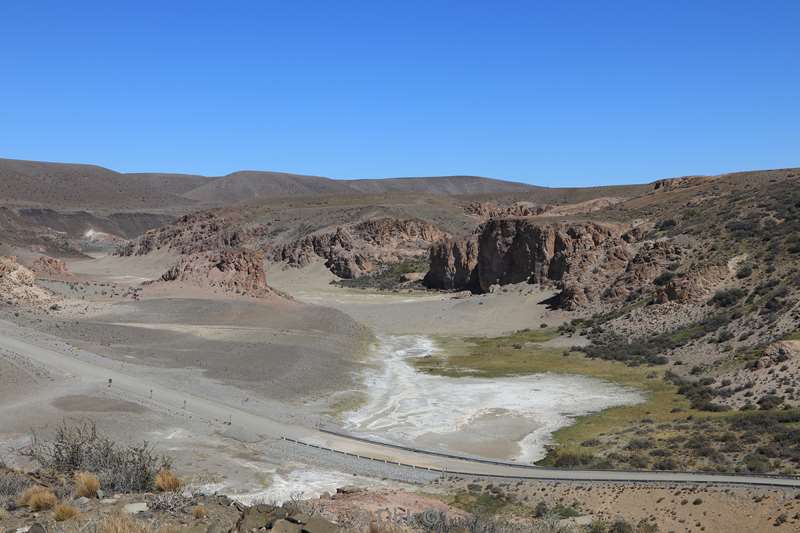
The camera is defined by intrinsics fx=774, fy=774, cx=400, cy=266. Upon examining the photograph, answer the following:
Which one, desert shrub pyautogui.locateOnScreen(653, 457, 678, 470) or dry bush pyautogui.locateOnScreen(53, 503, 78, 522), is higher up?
dry bush pyautogui.locateOnScreen(53, 503, 78, 522)

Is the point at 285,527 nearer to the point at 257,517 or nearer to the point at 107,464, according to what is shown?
the point at 257,517

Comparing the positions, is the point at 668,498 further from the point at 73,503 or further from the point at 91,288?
the point at 91,288

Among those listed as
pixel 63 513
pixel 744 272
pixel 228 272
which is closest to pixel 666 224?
pixel 744 272

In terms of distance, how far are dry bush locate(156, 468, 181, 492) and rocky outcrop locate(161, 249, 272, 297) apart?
133 ft

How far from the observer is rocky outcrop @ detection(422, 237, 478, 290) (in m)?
78.3

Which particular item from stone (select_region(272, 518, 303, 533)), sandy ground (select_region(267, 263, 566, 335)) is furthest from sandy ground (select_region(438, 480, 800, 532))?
sandy ground (select_region(267, 263, 566, 335))

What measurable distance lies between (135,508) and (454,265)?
6883cm

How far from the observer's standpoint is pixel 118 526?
9336 millimetres

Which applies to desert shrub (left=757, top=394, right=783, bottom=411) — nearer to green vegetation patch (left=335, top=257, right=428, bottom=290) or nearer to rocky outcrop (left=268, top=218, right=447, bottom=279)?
green vegetation patch (left=335, top=257, right=428, bottom=290)

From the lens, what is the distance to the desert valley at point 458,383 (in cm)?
1584

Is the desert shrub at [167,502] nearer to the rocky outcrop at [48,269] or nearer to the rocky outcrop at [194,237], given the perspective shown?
the rocky outcrop at [48,269]

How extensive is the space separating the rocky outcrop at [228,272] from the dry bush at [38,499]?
42.5 meters

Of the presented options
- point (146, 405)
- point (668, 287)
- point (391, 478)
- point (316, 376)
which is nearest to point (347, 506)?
point (391, 478)

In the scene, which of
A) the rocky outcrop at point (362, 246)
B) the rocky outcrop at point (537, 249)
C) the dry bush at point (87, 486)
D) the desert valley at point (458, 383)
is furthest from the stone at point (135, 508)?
the rocky outcrop at point (362, 246)
